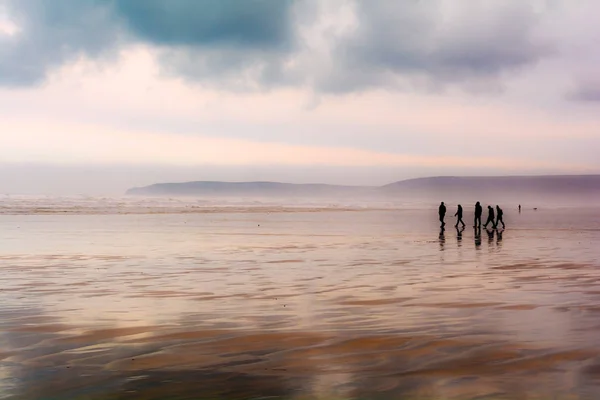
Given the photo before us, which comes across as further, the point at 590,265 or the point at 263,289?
the point at 590,265

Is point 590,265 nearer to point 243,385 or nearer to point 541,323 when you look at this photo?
point 541,323

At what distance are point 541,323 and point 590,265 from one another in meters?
10.6

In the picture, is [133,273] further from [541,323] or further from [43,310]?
[541,323]

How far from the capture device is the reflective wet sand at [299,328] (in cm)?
743

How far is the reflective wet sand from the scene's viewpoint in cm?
743

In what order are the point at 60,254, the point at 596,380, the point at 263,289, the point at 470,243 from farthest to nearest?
1. the point at 470,243
2. the point at 60,254
3. the point at 263,289
4. the point at 596,380

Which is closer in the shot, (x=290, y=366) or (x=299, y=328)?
(x=290, y=366)

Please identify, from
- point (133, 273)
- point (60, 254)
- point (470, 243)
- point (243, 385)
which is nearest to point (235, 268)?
point (133, 273)

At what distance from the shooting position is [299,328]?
10.6m

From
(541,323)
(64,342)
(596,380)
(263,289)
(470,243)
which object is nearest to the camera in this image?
(596,380)

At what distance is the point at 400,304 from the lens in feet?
42.6

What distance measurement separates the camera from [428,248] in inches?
1083

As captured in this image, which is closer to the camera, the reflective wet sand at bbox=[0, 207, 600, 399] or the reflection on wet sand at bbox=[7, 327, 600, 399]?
the reflection on wet sand at bbox=[7, 327, 600, 399]

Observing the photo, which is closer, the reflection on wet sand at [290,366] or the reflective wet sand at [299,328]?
the reflection on wet sand at [290,366]
